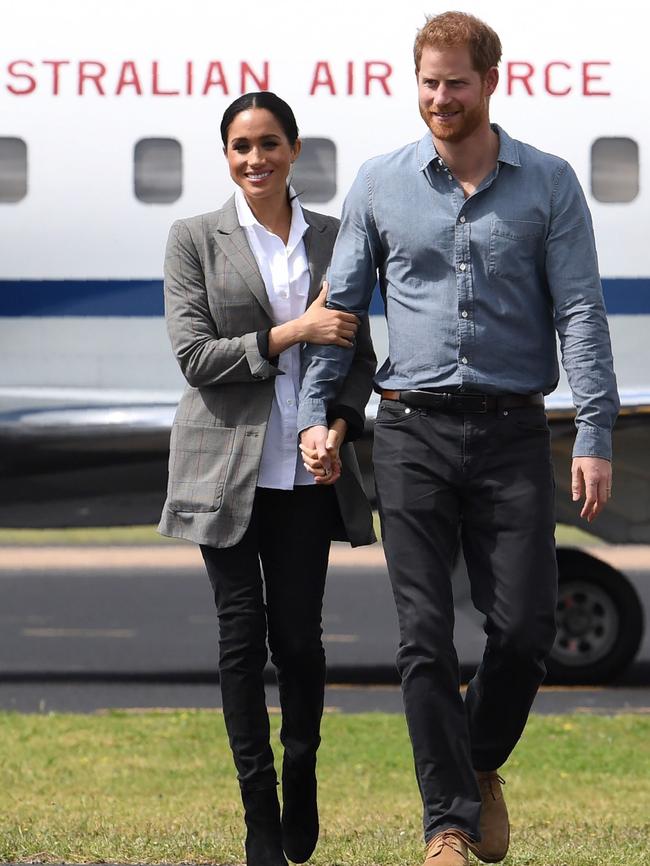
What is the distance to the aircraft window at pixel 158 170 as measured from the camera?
9953mm

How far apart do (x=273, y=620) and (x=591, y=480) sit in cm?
95

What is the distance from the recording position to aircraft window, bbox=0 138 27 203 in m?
10.0

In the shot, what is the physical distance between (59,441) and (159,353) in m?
0.65

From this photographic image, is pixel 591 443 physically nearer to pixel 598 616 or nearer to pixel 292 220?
pixel 292 220

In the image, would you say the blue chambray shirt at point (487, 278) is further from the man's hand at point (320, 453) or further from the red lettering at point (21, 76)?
the red lettering at point (21, 76)

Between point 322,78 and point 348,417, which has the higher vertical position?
point 322,78

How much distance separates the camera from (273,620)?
529cm

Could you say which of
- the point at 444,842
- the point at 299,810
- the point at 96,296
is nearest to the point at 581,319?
the point at 444,842

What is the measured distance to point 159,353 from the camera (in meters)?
9.97

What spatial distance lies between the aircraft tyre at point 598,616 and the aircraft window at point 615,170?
5.83ft

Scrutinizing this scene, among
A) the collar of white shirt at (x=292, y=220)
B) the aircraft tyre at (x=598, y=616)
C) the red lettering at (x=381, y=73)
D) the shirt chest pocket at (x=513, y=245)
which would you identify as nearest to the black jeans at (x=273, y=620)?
the collar of white shirt at (x=292, y=220)

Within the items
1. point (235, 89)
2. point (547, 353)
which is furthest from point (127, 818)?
point (235, 89)

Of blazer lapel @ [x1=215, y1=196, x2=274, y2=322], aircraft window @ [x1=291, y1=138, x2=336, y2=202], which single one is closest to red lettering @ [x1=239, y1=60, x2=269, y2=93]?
aircraft window @ [x1=291, y1=138, x2=336, y2=202]

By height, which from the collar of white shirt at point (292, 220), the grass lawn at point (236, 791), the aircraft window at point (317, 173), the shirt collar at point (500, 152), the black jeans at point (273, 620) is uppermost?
the aircraft window at point (317, 173)
